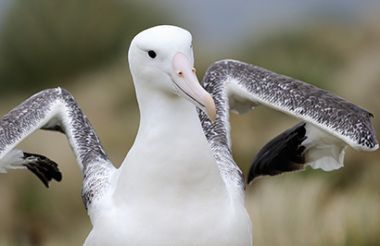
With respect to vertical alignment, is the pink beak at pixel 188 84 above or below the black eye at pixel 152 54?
below

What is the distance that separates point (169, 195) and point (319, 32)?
15.3 metres

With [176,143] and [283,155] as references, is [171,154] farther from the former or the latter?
[283,155]

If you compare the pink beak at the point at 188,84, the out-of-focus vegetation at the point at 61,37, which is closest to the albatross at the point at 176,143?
the pink beak at the point at 188,84

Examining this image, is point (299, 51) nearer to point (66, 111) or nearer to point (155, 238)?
point (66, 111)

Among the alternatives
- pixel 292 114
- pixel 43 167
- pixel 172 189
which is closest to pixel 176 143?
pixel 172 189

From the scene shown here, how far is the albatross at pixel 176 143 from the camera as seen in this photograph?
14.9 ft

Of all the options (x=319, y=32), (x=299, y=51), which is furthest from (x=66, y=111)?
(x=319, y=32)

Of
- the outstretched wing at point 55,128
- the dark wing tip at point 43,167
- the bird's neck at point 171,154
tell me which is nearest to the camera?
the bird's neck at point 171,154

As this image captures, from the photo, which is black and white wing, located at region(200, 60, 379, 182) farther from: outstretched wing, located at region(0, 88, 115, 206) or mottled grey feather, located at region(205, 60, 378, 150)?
outstretched wing, located at region(0, 88, 115, 206)

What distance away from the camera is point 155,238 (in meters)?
4.75

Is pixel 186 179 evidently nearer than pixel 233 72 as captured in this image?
Yes

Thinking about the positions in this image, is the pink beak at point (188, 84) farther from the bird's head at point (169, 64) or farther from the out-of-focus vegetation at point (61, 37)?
the out-of-focus vegetation at point (61, 37)

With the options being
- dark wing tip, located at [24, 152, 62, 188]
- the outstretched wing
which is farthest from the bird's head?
dark wing tip, located at [24, 152, 62, 188]

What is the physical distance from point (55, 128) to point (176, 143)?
6.86 feet
